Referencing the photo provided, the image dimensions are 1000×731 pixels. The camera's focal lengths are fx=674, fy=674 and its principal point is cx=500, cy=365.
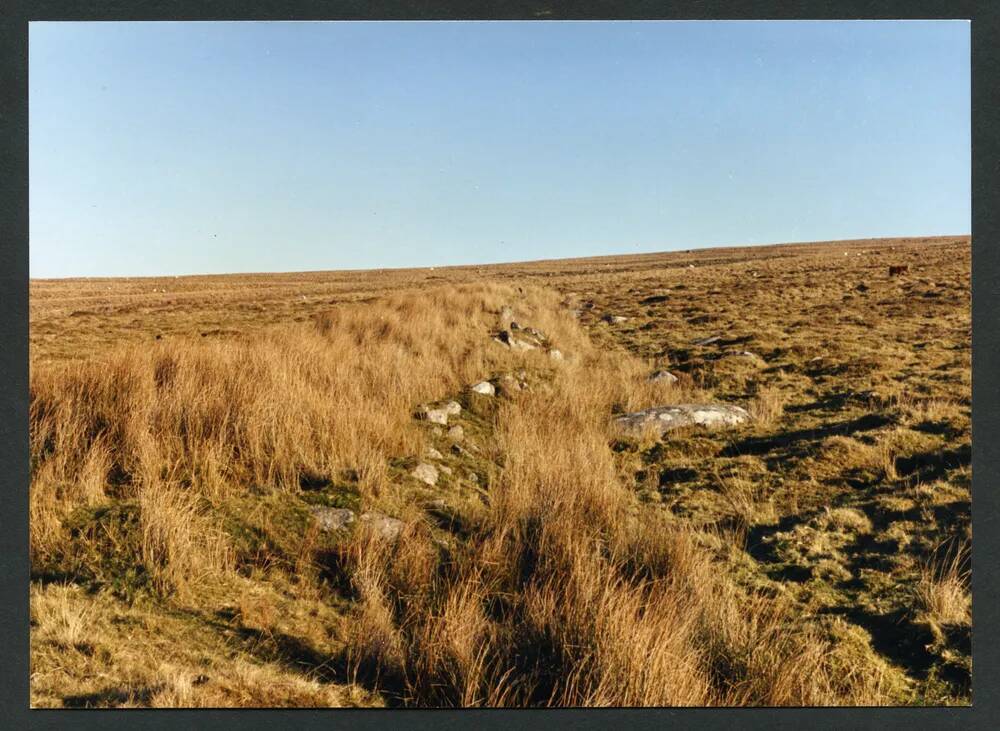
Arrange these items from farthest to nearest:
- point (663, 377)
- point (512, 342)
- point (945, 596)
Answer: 1. point (512, 342)
2. point (663, 377)
3. point (945, 596)

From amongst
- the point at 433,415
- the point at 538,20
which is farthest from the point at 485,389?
the point at 538,20

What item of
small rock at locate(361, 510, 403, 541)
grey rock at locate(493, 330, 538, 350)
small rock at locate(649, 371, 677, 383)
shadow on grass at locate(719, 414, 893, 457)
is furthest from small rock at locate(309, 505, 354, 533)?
grey rock at locate(493, 330, 538, 350)

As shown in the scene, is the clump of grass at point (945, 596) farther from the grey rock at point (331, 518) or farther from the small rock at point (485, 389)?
the small rock at point (485, 389)

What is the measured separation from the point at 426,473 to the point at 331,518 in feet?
3.70

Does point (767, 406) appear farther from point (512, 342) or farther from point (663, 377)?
point (512, 342)

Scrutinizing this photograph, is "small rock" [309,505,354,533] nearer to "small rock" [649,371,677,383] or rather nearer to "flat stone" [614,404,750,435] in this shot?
"flat stone" [614,404,750,435]

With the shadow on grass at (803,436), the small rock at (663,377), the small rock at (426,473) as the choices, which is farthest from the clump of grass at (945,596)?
the small rock at (663,377)

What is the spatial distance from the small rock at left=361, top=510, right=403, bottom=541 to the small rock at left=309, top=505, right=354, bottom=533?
0.34 feet

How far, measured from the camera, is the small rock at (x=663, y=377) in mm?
9697

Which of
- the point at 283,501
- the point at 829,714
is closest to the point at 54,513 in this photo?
the point at 283,501

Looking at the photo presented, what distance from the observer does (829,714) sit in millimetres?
3254

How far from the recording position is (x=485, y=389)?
838 cm

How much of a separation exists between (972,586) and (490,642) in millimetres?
2955

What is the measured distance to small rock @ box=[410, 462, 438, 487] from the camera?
210 inches
